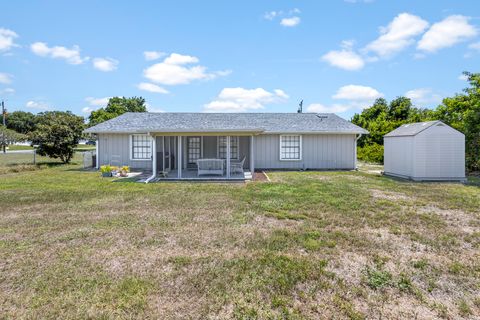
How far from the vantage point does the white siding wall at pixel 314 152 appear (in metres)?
15.7

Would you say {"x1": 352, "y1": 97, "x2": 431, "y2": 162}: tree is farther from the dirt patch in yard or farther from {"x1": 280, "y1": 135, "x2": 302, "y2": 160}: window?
the dirt patch in yard

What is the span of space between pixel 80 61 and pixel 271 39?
12.1 m

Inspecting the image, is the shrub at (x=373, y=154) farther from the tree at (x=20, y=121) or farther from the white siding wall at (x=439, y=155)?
the tree at (x=20, y=121)

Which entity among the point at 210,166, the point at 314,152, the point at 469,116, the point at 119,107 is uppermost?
the point at 119,107

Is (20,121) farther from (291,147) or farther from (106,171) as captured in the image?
(291,147)

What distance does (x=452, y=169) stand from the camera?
11547 mm

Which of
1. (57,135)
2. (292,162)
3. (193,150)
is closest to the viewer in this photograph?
(292,162)

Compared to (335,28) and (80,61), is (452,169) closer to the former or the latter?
(335,28)

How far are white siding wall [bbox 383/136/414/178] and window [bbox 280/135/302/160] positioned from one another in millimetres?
4425

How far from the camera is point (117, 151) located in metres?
15.6

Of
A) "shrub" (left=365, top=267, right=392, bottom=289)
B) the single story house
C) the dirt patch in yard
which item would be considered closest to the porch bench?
the single story house

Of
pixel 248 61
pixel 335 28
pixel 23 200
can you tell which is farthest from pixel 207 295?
pixel 248 61

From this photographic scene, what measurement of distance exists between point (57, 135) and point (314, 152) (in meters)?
15.7

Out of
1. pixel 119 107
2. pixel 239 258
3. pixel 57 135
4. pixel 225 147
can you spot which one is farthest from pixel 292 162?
pixel 119 107
